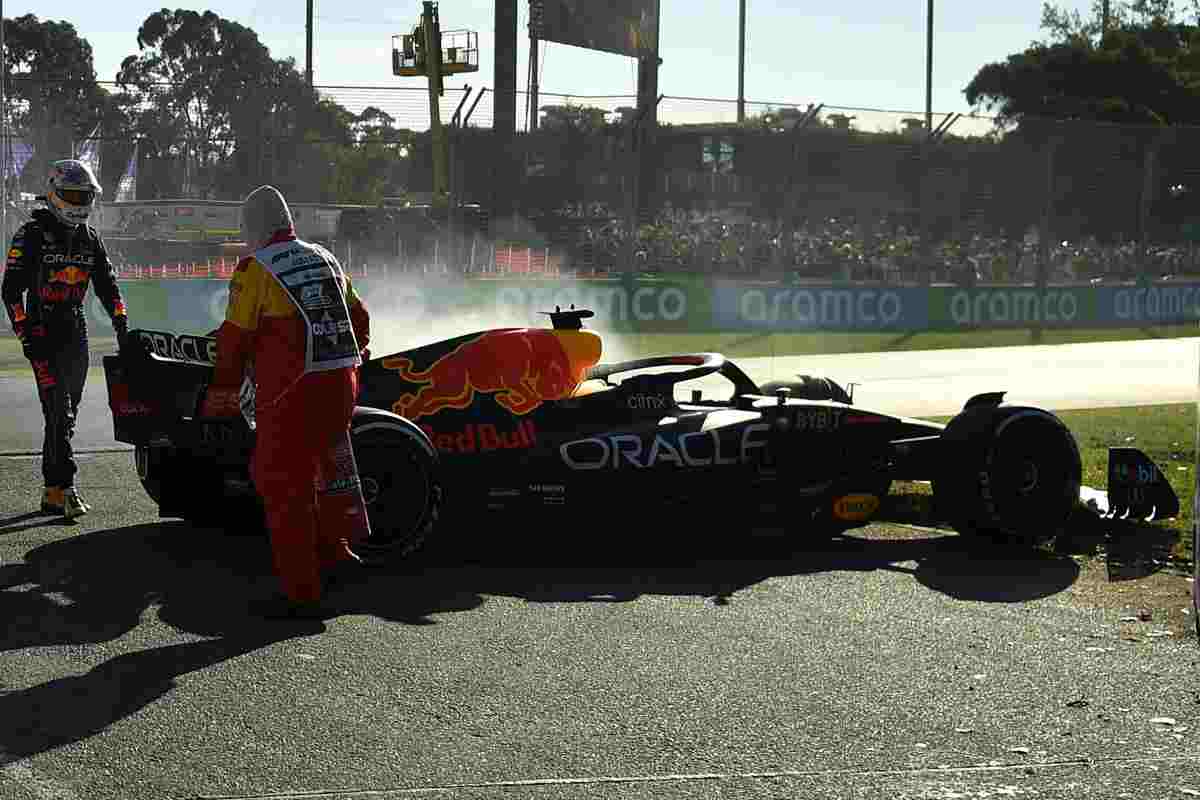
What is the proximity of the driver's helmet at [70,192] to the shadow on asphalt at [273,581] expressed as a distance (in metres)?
1.68

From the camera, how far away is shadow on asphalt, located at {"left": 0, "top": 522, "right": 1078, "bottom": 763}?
5.38m

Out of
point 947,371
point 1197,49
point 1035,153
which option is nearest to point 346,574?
point 947,371

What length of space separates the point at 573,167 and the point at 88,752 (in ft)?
54.6

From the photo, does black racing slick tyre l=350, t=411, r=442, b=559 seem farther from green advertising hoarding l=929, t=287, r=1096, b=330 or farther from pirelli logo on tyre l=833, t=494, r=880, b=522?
green advertising hoarding l=929, t=287, r=1096, b=330

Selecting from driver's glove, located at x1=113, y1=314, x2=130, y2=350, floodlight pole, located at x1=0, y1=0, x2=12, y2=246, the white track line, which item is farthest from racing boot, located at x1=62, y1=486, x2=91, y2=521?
floodlight pole, located at x1=0, y1=0, x2=12, y2=246

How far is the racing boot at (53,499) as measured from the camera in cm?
843

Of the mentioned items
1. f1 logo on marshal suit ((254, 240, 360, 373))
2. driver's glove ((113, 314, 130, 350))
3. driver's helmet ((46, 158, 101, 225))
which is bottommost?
driver's glove ((113, 314, 130, 350))

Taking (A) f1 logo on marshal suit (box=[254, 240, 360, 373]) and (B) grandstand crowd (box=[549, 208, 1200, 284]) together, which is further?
(B) grandstand crowd (box=[549, 208, 1200, 284])

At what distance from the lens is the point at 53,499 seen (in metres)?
8.46

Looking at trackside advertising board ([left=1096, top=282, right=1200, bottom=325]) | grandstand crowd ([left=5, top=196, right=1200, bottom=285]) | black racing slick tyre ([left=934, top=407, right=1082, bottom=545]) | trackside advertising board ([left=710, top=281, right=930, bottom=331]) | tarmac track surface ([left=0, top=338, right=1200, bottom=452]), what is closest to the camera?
black racing slick tyre ([left=934, top=407, right=1082, bottom=545])

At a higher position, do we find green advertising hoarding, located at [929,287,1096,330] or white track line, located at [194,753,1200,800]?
green advertising hoarding, located at [929,287,1096,330]

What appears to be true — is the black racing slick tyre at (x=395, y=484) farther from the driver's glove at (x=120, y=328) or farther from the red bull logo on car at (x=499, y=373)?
the driver's glove at (x=120, y=328)

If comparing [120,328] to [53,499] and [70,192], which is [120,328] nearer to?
[70,192]

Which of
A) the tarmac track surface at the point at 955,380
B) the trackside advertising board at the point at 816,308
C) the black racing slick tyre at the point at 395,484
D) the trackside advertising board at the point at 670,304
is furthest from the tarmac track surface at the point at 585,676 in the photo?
the trackside advertising board at the point at 816,308
